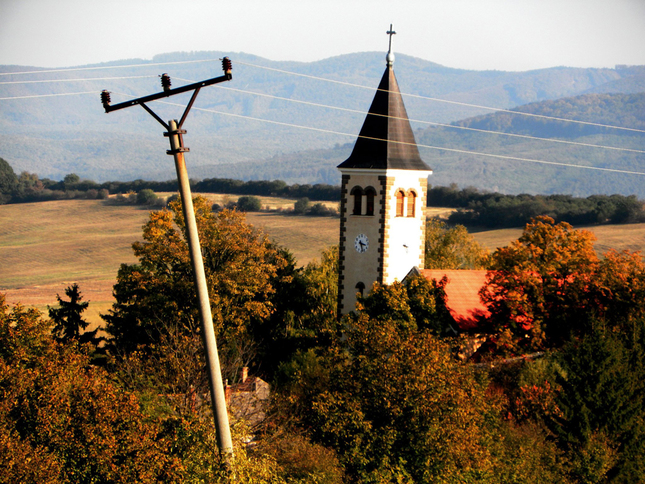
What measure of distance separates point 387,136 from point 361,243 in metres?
5.46

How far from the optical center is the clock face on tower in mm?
37781

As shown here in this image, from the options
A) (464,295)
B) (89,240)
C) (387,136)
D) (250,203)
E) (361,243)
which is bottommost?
(89,240)

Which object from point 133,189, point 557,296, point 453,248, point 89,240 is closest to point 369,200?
point 557,296

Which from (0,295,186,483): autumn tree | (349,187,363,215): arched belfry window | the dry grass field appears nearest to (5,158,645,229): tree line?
the dry grass field

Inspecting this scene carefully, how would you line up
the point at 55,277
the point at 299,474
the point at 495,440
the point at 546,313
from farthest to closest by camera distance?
the point at 55,277 → the point at 546,313 → the point at 495,440 → the point at 299,474

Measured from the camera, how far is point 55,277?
10781 cm

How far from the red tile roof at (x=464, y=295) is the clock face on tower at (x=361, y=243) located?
10.0ft

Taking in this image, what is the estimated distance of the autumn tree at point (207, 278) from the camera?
129 ft

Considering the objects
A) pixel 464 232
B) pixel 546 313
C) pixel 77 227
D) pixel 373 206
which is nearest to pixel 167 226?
pixel 373 206

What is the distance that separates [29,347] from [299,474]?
47.4 ft

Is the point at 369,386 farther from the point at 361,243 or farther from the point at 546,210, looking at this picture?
the point at 546,210

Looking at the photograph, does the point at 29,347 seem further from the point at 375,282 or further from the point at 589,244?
the point at 589,244

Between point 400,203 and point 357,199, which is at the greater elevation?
point 357,199

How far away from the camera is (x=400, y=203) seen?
3778cm
